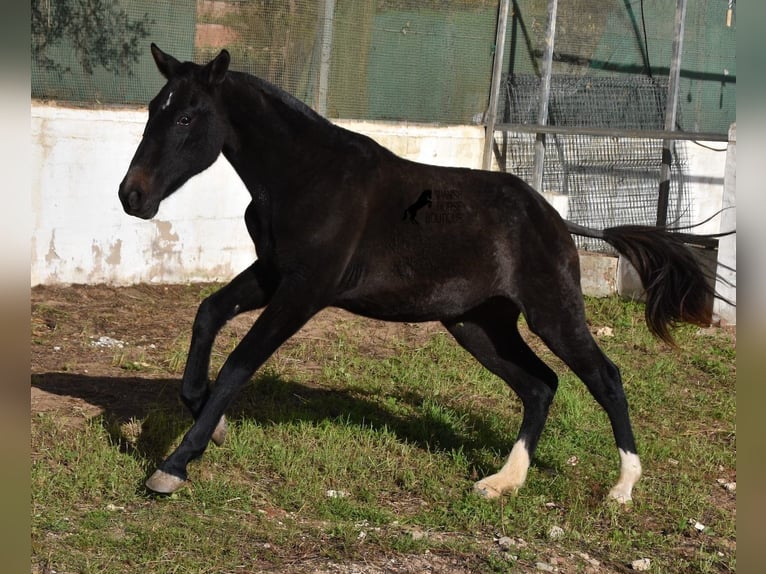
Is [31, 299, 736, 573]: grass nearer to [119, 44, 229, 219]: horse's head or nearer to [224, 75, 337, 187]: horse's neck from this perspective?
[119, 44, 229, 219]: horse's head

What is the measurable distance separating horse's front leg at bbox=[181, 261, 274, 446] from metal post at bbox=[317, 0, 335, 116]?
5420 mm

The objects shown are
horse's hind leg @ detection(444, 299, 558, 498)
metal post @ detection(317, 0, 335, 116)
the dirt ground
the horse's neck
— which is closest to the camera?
the horse's neck

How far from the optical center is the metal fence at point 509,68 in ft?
30.1

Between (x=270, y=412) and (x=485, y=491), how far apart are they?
5.24 feet

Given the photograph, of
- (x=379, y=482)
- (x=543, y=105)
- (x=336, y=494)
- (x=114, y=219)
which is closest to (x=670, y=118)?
(x=543, y=105)

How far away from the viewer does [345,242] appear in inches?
181

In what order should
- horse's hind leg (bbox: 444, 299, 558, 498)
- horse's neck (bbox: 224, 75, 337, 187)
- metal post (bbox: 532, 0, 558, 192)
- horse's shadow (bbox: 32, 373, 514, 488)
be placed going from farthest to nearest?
metal post (bbox: 532, 0, 558, 192), horse's shadow (bbox: 32, 373, 514, 488), horse's hind leg (bbox: 444, 299, 558, 498), horse's neck (bbox: 224, 75, 337, 187)

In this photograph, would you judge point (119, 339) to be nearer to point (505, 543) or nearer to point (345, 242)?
point (345, 242)

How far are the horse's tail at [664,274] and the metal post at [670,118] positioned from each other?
457 cm

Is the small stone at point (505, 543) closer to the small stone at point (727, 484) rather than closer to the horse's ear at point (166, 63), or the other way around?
the small stone at point (727, 484)

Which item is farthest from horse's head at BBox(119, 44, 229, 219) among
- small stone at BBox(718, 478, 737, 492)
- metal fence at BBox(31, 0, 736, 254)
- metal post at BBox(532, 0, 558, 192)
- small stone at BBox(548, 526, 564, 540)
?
metal post at BBox(532, 0, 558, 192)

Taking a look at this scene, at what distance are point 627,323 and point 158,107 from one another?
572 centimetres

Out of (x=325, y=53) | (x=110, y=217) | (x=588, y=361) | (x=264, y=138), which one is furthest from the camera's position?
(x=325, y=53)

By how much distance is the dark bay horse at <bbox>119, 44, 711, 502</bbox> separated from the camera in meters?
4.44
